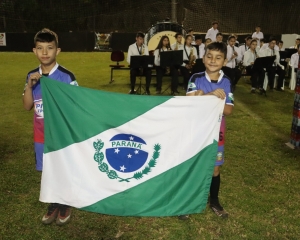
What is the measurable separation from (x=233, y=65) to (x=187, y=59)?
140cm

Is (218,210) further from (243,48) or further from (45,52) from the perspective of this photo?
(243,48)

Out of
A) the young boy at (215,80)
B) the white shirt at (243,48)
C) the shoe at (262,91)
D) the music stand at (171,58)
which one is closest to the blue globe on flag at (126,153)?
the young boy at (215,80)

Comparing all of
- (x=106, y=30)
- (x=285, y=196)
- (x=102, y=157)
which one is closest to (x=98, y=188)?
(x=102, y=157)

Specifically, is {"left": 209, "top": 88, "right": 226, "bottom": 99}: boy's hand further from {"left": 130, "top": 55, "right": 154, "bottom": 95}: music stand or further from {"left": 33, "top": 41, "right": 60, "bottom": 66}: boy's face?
{"left": 130, "top": 55, "right": 154, "bottom": 95}: music stand

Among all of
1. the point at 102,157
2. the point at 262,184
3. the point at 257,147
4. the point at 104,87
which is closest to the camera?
the point at 102,157

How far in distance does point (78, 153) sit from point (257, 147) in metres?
3.60

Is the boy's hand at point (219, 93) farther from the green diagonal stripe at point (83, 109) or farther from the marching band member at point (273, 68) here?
the marching band member at point (273, 68)

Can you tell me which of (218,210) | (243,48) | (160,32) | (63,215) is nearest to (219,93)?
(218,210)

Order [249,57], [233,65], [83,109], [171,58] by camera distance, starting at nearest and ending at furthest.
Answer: [83,109] → [171,58] → [233,65] → [249,57]

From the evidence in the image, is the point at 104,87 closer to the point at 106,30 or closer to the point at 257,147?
the point at 257,147

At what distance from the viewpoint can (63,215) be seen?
11.2 ft

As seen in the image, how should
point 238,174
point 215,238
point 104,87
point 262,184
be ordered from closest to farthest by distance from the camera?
point 215,238 < point 262,184 < point 238,174 < point 104,87

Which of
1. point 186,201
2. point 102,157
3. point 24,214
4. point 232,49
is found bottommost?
point 24,214

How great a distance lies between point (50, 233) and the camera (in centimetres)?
325
